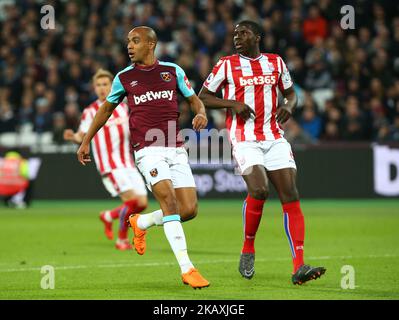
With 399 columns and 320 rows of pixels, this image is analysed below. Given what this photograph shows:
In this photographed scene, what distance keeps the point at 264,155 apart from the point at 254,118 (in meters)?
0.37

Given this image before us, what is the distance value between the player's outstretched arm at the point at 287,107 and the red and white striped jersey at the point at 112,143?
3.92m

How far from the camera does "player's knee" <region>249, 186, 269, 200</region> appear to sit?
8.70 m

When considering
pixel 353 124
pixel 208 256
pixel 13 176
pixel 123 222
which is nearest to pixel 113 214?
pixel 123 222

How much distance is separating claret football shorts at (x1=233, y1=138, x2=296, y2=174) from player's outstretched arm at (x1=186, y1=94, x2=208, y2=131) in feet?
1.95

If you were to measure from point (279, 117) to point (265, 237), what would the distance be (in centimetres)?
434

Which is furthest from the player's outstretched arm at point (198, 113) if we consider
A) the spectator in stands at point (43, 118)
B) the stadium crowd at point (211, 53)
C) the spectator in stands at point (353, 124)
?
the spectator in stands at point (43, 118)

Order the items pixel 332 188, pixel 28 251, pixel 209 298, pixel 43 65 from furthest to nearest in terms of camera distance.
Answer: pixel 43 65
pixel 332 188
pixel 28 251
pixel 209 298

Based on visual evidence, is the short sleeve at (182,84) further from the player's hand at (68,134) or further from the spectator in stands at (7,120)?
the spectator in stands at (7,120)

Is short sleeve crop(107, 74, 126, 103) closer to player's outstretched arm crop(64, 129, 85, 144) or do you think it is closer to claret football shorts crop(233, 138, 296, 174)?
claret football shorts crop(233, 138, 296, 174)

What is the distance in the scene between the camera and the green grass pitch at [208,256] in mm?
7914

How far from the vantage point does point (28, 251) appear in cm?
1150

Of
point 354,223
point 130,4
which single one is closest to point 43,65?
point 130,4

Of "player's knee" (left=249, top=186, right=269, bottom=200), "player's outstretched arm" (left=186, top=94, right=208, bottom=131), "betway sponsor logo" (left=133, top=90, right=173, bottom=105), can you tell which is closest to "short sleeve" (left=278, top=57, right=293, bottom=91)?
"player's outstretched arm" (left=186, top=94, right=208, bottom=131)

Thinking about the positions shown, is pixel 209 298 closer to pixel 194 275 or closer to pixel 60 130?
pixel 194 275
